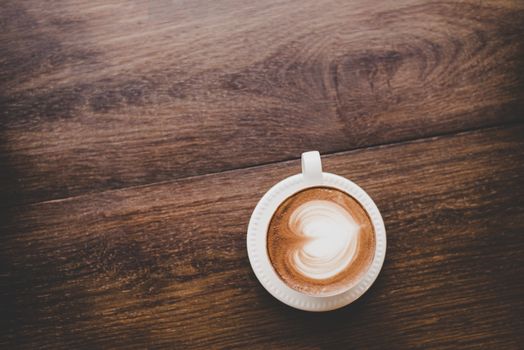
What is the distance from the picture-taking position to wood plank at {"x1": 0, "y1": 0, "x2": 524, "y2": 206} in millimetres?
898

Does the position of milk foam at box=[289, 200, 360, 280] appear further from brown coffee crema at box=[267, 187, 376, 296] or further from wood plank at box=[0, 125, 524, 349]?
wood plank at box=[0, 125, 524, 349]

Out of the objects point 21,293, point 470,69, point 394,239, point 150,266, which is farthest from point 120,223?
point 470,69

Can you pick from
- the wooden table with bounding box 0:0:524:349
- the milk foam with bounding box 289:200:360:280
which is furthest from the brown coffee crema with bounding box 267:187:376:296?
the wooden table with bounding box 0:0:524:349

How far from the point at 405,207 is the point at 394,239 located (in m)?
0.06

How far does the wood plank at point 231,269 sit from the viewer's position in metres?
0.88

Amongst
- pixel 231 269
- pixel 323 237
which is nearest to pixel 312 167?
pixel 323 237

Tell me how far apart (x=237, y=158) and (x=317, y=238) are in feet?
0.73

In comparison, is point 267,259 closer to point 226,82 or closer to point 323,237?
point 323,237

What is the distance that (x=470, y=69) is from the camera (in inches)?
35.9

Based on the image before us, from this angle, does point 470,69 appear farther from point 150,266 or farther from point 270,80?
point 150,266

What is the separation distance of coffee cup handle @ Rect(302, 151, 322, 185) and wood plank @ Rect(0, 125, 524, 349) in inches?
4.7

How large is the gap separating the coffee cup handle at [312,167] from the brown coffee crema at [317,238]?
0.02m

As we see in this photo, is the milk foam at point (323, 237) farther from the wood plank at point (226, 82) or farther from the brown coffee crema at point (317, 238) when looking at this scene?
the wood plank at point (226, 82)

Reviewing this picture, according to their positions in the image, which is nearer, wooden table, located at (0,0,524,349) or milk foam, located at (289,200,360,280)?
milk foam, located at (289,200,360,280)
